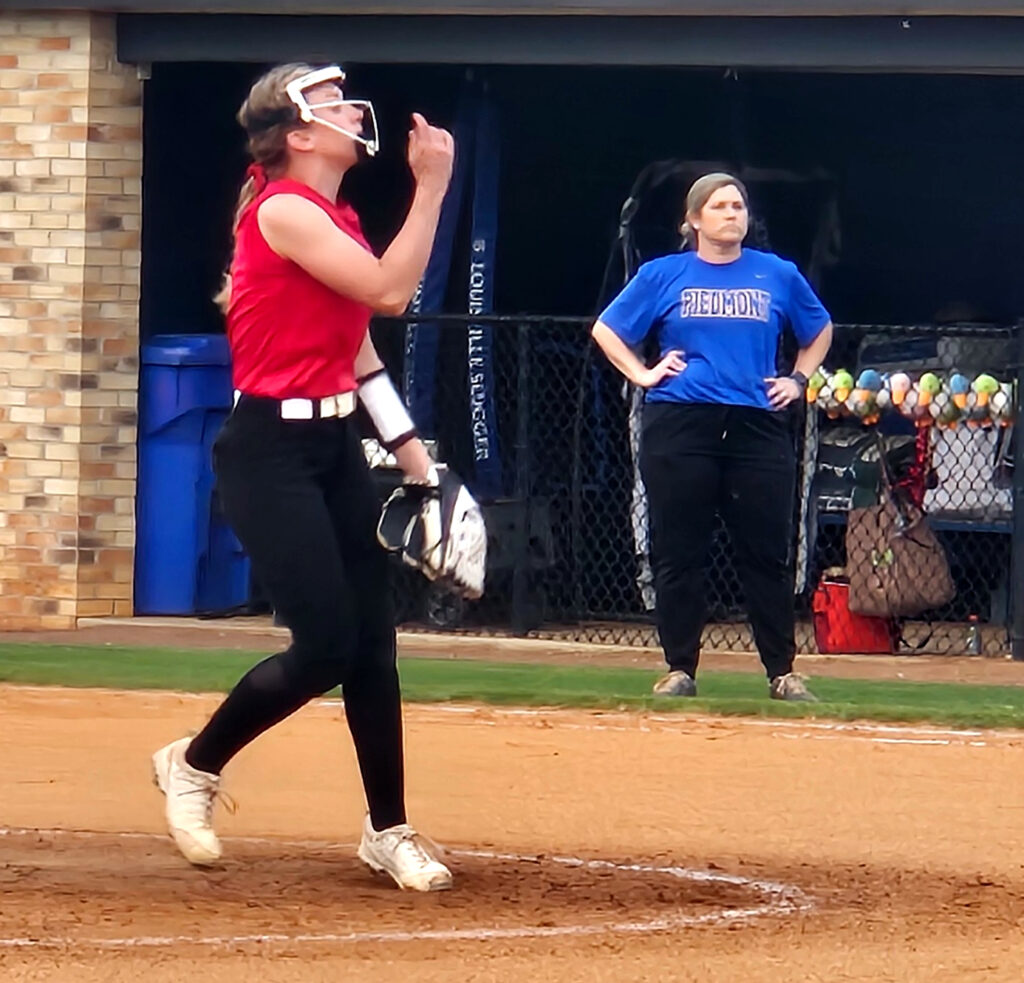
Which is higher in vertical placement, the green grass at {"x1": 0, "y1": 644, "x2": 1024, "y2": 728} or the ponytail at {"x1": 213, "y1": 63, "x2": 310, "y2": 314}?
the ponytail at {"x1": 213, "y1": 63, "x2": 310, "y2": 314}

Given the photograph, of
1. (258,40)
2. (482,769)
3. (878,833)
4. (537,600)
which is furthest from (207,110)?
(878,833)

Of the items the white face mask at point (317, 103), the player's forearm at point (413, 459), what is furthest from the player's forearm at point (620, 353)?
the white face mask at point (317, 103)

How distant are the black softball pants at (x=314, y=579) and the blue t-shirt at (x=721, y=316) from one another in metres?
3.62

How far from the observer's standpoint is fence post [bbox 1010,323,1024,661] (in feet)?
38.6

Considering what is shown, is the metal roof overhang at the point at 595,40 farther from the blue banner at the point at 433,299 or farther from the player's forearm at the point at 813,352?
the player's forearm at the point at 813,352

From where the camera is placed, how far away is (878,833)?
661 centimetres

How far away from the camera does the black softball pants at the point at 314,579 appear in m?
5.46

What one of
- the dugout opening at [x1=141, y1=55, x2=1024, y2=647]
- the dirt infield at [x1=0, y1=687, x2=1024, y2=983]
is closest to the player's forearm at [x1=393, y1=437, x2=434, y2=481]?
the dirt infield at [x1=0, y1=687, x2=1024, y2=983]

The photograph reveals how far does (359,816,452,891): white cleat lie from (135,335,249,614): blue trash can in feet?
23.8

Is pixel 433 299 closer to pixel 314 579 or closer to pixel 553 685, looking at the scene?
pixel 553 685

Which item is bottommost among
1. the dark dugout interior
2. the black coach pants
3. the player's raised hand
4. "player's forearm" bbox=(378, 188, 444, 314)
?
the black coach pants

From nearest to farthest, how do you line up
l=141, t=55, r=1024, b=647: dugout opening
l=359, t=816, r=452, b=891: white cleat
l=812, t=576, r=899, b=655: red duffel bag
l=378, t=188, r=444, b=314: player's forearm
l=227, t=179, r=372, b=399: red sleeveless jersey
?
1. l=378, t=188, r=444, b=314: player's forearm
2. l=227, t=179, r=372, b=399: red sleeveless jersey
3. l=359, t=816, r=452, b=891: white cleat
4. l=812, t=576, r=899, b=655: red duffel bag
5. l=141, t=55, r=1024, b=647: dugout opening

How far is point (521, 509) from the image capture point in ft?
41.6

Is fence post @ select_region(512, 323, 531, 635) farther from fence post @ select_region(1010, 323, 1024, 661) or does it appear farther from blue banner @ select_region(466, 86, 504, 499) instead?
fence post @ select_region(1010, 323, 1024, 661)
